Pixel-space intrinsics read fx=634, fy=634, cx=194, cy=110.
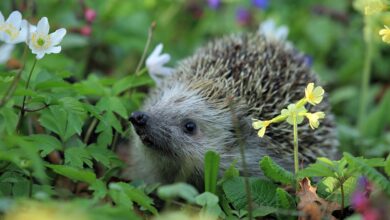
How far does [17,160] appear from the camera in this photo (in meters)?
2.21

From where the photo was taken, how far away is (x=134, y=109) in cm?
346

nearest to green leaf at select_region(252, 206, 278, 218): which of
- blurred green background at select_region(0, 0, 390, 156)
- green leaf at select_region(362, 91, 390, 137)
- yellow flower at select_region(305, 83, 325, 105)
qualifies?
Result: yellow flower at select_region(305, 83, 325, 105)

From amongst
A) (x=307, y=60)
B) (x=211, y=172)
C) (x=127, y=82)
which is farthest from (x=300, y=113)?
(x=307, y=60)

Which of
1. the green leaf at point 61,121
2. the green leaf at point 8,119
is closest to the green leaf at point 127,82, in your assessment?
the green leaf at point 61,121

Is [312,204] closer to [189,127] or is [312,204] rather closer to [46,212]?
[189,127]

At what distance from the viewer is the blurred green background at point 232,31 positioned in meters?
4.38

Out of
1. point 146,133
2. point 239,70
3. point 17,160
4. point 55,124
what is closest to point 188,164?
point 146,133

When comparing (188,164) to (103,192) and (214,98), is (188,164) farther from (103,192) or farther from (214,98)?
(103,192)

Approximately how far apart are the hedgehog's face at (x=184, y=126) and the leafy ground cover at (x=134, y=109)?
15 cm

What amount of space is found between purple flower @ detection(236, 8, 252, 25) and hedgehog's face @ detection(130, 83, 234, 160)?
200 centimetres

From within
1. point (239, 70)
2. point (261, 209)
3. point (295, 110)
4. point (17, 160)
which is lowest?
point (17, 160)

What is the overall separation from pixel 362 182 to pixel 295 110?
1.29 feet

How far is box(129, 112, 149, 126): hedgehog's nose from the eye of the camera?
3.07 meters

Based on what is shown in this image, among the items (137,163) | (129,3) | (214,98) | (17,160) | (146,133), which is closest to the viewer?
(17,160)
